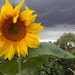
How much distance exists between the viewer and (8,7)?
1.87m

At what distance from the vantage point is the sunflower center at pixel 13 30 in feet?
6.25

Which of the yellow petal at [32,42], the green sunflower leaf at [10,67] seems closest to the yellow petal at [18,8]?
the yellow petal at [32,42]

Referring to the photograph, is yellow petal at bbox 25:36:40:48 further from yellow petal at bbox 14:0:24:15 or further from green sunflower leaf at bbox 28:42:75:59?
yellow petal at bbox 14:0:24:15

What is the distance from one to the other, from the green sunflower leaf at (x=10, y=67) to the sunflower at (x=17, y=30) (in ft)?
0.43

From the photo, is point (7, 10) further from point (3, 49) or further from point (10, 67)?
point (10, 67)

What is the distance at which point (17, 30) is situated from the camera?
1914mm

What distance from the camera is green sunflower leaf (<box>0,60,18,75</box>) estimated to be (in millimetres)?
2039

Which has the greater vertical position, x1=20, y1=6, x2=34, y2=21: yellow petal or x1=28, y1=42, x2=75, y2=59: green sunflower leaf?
x1=20, y1=6, x2=34, y2=21: yellow petal

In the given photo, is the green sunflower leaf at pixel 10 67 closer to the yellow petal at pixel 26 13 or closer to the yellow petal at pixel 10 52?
the yellow petal at pixel 10 52

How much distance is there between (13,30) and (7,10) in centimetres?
11

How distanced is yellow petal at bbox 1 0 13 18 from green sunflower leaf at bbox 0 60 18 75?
0.93ft

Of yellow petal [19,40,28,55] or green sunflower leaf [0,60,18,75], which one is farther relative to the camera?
green sunflower leaf [0,60,18,75]

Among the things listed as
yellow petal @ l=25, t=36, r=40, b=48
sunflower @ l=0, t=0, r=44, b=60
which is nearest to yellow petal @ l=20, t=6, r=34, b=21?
sunflower @ l=0, t=0, r=44, b=60

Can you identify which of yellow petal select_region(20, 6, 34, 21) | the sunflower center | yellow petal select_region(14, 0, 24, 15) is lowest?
the sunflower center
